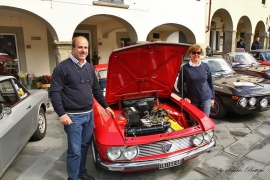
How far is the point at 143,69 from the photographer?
126 inches

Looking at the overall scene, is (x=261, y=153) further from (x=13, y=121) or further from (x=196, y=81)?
(x=13, y=121)

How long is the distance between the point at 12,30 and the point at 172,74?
7210 mm

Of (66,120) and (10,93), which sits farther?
(10,93)

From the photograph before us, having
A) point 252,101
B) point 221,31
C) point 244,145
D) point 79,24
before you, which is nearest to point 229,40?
point 221,31

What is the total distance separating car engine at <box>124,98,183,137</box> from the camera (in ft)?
9.16

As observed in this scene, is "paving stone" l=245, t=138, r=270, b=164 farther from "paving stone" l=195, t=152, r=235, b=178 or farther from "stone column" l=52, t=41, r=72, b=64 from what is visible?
"stone column" l=52, t=41, r=72, b=64

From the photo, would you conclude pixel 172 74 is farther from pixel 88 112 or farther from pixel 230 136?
pixel 230 136

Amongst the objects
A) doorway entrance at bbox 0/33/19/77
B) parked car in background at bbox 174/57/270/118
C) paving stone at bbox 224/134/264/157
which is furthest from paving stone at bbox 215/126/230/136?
doorway entrance at bbox 0/33/19/77

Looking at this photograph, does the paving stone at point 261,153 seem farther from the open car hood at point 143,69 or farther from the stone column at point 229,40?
the stone column at point 229,40

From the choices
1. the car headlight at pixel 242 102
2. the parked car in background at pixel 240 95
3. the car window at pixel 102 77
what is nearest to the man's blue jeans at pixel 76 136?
the car window at pixel 102 77

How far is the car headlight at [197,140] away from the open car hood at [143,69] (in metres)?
1.08

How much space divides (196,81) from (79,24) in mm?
7619

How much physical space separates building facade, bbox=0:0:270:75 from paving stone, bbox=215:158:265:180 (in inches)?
222

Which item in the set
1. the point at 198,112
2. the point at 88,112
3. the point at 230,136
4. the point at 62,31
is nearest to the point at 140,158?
the point at 88,112
